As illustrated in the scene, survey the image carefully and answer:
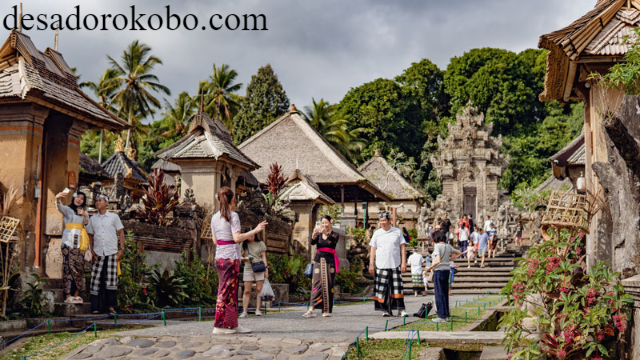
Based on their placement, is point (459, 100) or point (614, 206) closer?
point (614, 206)

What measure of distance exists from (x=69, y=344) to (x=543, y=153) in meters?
54.1

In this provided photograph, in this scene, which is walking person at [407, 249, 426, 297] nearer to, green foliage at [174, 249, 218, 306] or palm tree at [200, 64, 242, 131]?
green foliage at [174, 249, 218, 306]

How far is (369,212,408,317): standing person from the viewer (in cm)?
1068

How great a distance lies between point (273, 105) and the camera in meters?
49.6

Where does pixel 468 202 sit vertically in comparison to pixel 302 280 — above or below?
above

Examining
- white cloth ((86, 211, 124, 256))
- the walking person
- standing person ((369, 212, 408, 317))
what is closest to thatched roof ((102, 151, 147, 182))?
the walking person

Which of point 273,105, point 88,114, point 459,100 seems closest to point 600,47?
point 88,114

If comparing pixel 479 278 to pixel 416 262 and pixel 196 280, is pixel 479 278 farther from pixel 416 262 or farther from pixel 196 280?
pixel 196 280

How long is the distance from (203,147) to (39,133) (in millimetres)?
4790

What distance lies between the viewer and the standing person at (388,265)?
35.0 ft

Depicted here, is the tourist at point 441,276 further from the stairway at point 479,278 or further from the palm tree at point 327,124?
the palm tree at point 327,124

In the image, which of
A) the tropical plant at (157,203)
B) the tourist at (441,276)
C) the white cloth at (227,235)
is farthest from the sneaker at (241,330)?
the tropical plant at (157,203)

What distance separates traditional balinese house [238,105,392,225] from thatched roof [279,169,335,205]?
936 centimetres

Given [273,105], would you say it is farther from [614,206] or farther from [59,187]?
[614,206]
